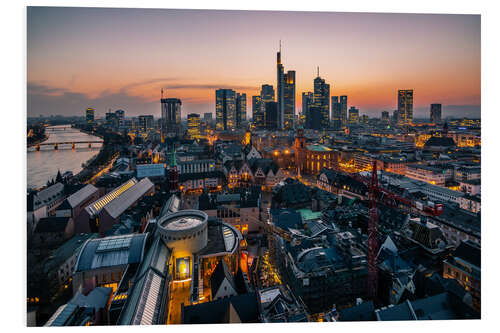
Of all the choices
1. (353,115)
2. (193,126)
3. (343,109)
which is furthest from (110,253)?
(353,115)

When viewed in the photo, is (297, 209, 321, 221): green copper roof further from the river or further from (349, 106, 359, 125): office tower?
(349, 106, 359, 125): office tower

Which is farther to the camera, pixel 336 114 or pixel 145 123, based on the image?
pixel 336 114

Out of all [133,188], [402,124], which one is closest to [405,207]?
[133,188]

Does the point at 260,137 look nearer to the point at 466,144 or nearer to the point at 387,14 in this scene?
the point at 466,144

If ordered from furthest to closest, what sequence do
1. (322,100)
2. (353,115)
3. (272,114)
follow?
(353,115)
(322,100)
(272,114)

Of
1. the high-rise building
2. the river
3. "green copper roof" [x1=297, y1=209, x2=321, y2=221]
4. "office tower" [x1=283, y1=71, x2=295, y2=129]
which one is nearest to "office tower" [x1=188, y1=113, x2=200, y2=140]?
the high-rise building

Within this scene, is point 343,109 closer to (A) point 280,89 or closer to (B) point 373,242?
(A) point 280,89
